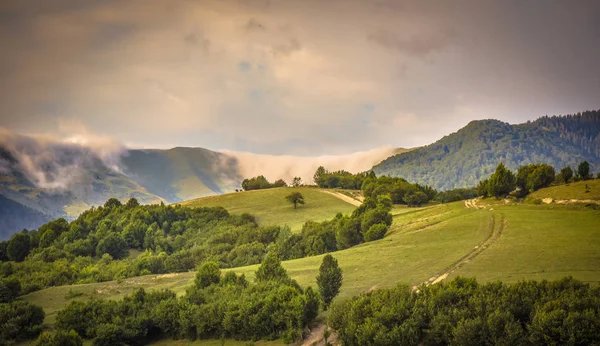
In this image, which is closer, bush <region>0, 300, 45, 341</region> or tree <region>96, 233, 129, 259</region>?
bush <region>0, 300, 45, 341</region>

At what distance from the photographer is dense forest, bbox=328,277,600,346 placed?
36438 mm

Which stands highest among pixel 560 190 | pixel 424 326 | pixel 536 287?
pixel 560 190

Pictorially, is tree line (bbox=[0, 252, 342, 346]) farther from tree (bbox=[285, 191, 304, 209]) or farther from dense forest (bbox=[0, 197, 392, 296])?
tree (bbox=[285, 191, 304, 209])

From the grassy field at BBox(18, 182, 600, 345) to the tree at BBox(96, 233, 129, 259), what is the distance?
182ft

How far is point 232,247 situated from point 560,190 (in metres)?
94.0

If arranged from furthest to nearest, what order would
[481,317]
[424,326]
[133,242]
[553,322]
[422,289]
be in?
1. [133,242]
2. [422,289]
3. [424,326]
4. [481,317]
5. [553,322]

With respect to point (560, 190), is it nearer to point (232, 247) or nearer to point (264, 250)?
point (264, 250)

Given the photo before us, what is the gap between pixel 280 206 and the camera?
172 metres

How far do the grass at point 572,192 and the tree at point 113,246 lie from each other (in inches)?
5134

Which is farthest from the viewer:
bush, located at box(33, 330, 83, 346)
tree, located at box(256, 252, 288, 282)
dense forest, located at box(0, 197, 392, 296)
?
dense forest, located at box(0, 197, 392, 296)

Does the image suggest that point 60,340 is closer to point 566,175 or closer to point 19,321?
point 19,321

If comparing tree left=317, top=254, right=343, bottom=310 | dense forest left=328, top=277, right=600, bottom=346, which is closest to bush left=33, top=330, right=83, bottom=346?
dense forest left=328, top=277, right=600, bottom=346

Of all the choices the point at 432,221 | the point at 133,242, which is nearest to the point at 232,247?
the point at 133,242

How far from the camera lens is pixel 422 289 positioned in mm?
50375
